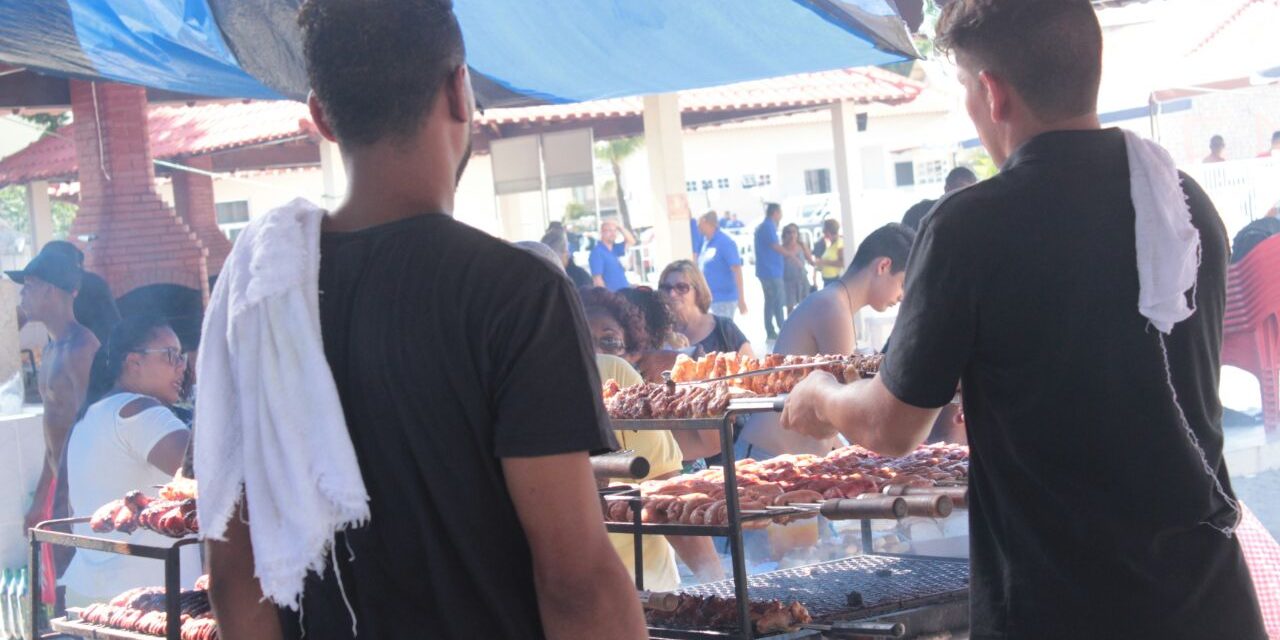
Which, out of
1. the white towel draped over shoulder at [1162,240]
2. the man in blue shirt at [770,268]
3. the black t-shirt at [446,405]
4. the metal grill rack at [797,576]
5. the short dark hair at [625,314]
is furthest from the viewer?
the man in blue shirt at [770,268]

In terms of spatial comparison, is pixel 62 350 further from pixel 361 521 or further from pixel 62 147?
pixel 62 147

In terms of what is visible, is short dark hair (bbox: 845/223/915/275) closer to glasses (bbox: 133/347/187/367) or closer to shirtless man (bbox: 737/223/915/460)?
shirtless man (bbox: 737/223/915/460)

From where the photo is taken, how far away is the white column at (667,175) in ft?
52.4

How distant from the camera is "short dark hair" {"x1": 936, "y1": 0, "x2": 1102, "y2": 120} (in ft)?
7.88

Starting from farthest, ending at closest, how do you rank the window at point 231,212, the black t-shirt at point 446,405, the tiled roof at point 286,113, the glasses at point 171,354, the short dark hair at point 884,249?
1. the window at point 231,212
2. the tiled roof at point 286,113
3. the short dark hair at point 884,249
4. the glasses at point 171,354
5. the black t-shirt at point 446,405

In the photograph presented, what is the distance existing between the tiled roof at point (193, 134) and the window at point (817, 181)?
21652mm

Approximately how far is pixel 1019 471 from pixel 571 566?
0.90 metres

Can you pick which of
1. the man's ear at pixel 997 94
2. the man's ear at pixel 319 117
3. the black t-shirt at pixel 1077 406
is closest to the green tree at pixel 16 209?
the man's ear at pixel 319 117

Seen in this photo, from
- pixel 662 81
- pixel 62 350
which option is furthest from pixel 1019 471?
pixel 62 350

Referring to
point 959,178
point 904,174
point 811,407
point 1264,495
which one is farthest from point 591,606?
point 904,174

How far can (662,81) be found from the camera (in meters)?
7.34

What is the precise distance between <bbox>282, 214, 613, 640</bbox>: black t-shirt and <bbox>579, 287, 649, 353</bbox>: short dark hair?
456 centimetres

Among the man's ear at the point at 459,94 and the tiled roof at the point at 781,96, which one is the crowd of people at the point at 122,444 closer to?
the man's ear at the point at 459,94

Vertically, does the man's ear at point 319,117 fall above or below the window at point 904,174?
below
